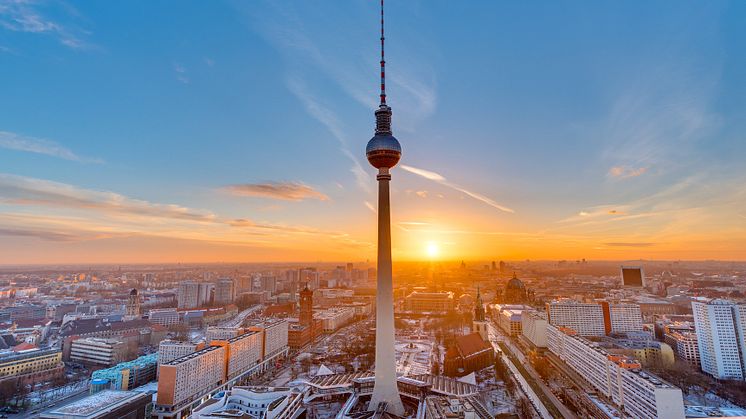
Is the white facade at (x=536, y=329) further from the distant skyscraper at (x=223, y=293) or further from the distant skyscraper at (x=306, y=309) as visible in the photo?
the distant skyscraper at (x=223, y=293)

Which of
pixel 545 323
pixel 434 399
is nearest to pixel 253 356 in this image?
pixel 434 399

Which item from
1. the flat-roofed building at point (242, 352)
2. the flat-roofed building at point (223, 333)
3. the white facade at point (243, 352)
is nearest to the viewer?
the flat-roofed building at point (242, 352)

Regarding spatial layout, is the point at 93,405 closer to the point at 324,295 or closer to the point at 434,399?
the point at 434,399

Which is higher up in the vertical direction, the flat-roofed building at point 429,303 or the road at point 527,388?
the flat-roofed building at point 429,303

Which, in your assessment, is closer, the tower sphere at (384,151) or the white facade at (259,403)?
the white facade at (259,403)

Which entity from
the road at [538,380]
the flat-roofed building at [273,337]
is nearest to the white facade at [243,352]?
the flat-roofed building at [273,337]

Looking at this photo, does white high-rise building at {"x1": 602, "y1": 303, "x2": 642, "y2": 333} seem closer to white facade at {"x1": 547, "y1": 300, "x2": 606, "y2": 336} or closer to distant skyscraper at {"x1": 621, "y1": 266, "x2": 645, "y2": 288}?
white facade at {"x1": 547, "y1": 300, "x2": 606, "y2": 336}
